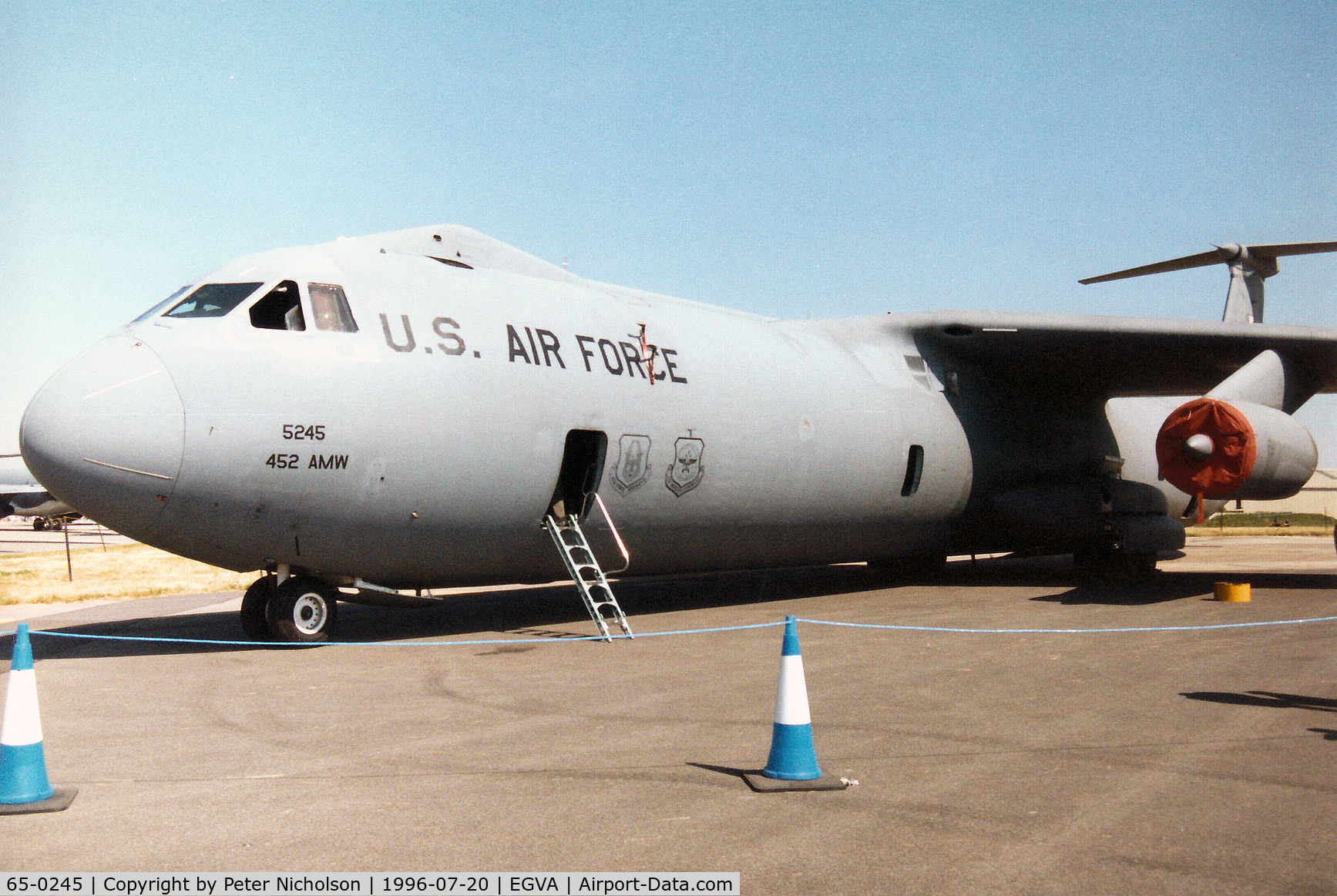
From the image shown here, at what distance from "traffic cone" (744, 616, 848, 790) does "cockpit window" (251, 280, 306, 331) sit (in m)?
6.07

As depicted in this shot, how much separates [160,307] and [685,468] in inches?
210

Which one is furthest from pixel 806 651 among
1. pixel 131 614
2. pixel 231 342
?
pixel 131 614

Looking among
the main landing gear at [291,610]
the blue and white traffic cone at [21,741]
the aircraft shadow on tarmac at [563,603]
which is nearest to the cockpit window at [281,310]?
the main landing gear at [291,610]

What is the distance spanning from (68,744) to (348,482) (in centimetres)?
353

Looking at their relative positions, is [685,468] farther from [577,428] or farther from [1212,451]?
[1212,451]

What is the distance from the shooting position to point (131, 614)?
13.4m

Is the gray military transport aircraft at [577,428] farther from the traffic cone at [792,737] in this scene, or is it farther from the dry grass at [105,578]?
the dry grass at [105,578]

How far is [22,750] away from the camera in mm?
4617

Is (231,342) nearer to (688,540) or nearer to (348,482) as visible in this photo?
(348,482)

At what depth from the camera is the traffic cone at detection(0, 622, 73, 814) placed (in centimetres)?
457

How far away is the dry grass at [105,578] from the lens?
53.9 feet

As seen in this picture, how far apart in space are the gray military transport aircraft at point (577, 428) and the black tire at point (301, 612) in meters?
0.03
